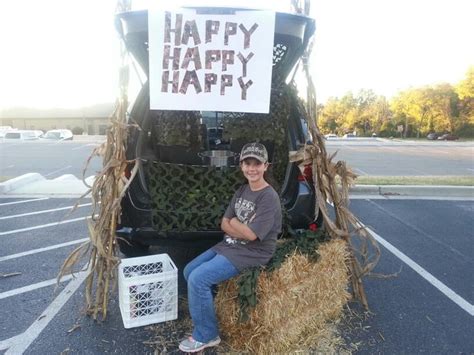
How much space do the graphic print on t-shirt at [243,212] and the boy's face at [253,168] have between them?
0.17m

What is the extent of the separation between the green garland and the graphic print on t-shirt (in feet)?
0.79

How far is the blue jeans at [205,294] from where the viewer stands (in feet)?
8.21

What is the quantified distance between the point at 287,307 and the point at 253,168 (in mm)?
951

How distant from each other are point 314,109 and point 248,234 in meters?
1.14

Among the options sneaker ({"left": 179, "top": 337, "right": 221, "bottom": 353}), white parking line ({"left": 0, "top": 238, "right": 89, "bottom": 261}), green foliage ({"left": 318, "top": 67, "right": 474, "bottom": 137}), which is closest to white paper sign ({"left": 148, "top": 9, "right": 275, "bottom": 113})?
sneaker ({"left": 179, "top": 337, "right": 221, "bottom": 353})

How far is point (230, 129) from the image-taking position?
3.17 m

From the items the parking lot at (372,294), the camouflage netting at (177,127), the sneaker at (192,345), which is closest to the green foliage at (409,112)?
the parking lot at (372,294)

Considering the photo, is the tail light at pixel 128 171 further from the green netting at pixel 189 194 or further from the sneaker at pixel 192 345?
the sneaker at pixel 192 345

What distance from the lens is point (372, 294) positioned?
3.39 metres

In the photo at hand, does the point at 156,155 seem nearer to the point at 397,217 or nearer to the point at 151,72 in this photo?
the point at 151,72

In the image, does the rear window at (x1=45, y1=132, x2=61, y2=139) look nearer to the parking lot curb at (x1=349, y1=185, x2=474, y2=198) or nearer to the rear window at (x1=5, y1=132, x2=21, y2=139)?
the rear window at (x1=5, y1=132, x2=21, y2=139)

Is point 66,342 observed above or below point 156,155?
below

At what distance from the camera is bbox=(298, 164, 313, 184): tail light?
325 cm

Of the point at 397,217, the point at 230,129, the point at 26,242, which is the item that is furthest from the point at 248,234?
the point at 397,217
